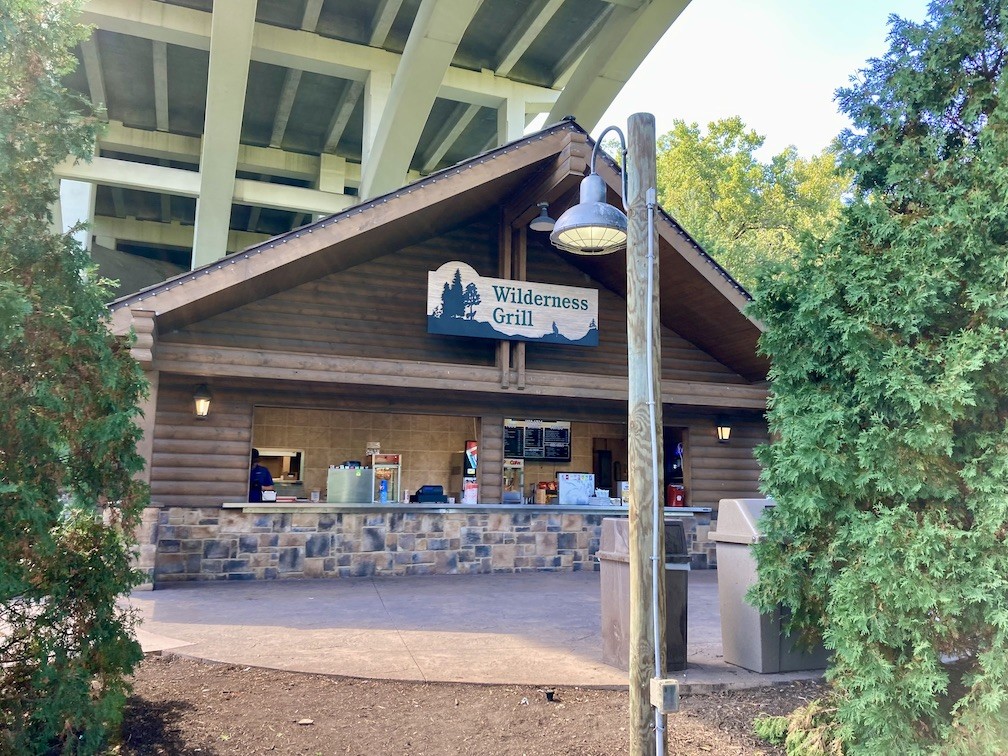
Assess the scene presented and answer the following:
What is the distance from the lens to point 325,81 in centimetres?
1573

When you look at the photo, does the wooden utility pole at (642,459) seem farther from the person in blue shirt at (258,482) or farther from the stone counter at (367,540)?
the person in blue shirt at (258,482)

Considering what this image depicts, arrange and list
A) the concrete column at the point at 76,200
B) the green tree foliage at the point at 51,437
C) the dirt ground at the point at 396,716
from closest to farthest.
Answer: the green tree foliage at the point at 51,437, the dirt ground at the point at 396,716, the concrete column at the point at 76,200

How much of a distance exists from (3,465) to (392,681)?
278 cm

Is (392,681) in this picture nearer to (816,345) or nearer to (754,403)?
(816,345)

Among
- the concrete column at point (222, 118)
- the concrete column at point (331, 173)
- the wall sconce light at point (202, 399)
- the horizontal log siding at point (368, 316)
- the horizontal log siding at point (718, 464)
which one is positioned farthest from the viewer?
the concrete column at point (331, 173)

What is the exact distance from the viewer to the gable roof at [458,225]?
8977 millimetres

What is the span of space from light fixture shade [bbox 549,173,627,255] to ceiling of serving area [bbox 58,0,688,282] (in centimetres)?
882

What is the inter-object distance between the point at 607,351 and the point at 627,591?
24.5 ft

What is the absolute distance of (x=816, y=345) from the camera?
4074mm

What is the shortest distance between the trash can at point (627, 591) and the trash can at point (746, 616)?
0.41 m

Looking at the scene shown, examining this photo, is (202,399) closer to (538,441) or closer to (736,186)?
(538,441)

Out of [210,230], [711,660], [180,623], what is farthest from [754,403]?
[210,230]


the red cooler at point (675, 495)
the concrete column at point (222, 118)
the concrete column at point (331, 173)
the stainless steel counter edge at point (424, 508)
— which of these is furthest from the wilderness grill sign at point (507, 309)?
the concrete column at point (331, 173)

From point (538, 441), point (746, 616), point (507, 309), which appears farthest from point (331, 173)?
point (746, 616)
